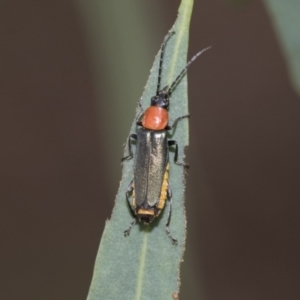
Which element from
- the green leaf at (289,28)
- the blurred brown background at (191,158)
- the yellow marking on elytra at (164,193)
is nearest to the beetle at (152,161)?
the yellow marking on elytra at (164,193)

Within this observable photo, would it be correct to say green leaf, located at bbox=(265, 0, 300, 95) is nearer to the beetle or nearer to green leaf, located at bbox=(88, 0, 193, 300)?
green leaf, located at bbox=(88, 0, 193, 300)

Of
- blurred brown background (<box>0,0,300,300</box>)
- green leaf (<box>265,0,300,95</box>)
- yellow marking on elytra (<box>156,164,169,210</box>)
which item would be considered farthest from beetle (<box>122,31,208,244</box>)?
blurred brown background (<box>0,0,300,300</box>)

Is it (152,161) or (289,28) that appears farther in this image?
(152,161)

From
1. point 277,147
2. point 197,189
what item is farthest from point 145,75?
point 277,147

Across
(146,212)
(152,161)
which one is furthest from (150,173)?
(146,212)

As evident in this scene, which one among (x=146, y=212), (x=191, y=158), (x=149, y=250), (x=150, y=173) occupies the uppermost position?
(x=191, y=158)

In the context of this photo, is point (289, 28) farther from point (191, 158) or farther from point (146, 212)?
point (191, 158)

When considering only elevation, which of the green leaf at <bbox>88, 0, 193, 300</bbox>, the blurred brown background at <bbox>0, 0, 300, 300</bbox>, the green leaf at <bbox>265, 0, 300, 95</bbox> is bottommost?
the green leaf at <bbox>88, 0, 193, 300</bbox>

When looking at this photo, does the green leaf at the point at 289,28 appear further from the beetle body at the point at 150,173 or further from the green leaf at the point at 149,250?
the beetle body at the point at 150,173
